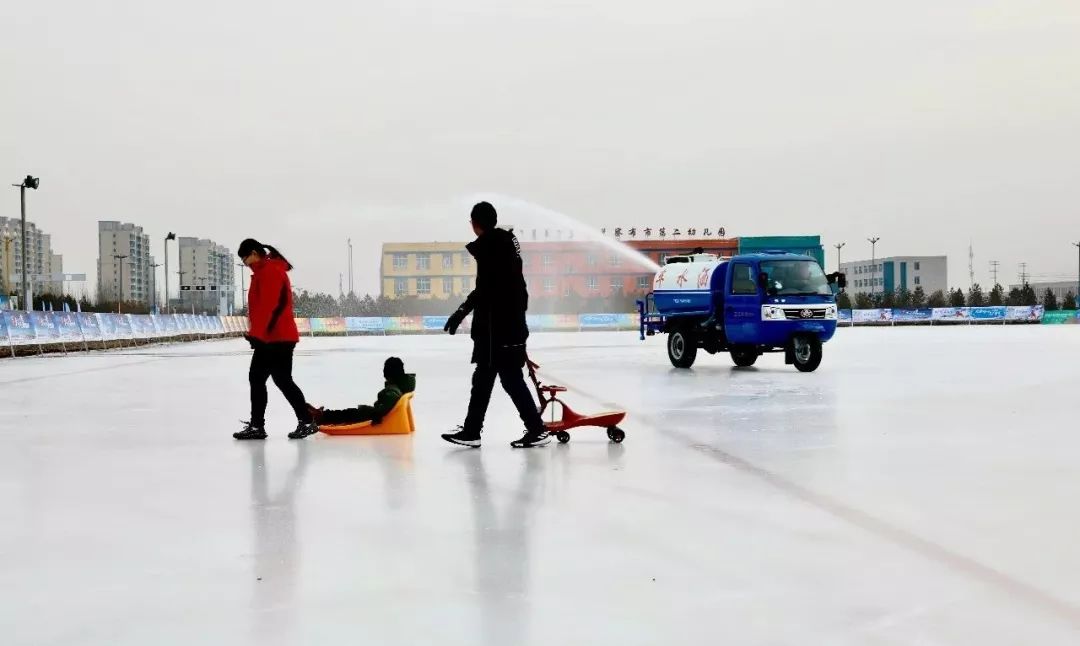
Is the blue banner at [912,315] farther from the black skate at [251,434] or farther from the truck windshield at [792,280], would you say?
the black skate at [251,434]

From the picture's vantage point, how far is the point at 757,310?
19109mm

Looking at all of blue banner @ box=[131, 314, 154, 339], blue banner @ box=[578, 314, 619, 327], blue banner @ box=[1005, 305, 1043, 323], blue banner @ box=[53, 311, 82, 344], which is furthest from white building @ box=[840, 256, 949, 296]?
blue banner @ box=[53, 311, 82, 344]

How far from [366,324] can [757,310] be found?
45.3 metres

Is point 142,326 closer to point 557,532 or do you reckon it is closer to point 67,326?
point 67,326

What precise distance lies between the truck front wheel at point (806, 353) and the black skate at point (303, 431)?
11.5 m

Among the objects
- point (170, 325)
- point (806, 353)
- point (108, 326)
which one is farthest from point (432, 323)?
point (806, 353)

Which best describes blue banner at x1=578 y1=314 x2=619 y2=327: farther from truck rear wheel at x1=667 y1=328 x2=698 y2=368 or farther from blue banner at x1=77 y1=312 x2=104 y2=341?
truck rear wheel at x1=667 y1=328 x2=698 y2=368

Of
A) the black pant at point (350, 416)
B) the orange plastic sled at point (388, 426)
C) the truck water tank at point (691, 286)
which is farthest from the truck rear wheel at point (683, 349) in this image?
the black pant at point (350, 416)

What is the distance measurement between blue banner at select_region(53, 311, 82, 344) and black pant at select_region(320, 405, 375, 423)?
23597 mm

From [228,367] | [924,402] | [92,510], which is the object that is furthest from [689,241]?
[92,510]

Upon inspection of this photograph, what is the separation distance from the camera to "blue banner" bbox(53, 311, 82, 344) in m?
30.6

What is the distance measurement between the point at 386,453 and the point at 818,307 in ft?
41.4

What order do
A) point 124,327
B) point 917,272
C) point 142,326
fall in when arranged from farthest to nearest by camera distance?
point 917,272, point 142,326, point 124,327

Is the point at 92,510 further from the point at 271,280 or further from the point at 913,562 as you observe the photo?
the point at 913,562
